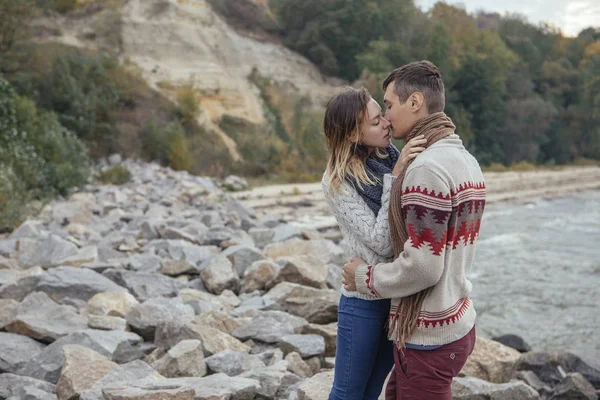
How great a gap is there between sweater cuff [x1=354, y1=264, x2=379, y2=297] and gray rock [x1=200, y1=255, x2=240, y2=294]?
3897 millimetres

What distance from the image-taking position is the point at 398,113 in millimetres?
2197

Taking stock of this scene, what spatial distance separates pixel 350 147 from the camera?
233 cm

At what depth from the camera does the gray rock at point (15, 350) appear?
12.5 feet

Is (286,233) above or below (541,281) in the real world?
above

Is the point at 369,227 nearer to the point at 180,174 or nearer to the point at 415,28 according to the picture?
the point at 180,174

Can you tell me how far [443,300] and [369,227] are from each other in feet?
1.16

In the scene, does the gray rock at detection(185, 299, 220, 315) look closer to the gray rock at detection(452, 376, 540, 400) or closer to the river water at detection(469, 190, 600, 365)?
the gray rock at detection(452, 376, 540, 400)

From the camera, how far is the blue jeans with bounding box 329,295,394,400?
7.54 ft

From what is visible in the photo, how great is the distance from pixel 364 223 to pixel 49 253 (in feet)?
16.5

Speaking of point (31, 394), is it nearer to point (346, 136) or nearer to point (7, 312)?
point (7, 312)

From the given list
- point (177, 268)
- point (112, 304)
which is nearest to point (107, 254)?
point (177, 268)

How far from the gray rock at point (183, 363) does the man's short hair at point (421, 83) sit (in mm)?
2247

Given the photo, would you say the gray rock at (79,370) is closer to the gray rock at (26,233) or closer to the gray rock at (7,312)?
the gray rock at (7,312)

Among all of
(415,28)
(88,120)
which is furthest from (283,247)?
(415,28)
